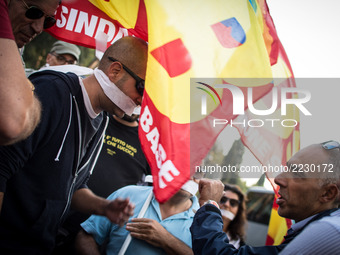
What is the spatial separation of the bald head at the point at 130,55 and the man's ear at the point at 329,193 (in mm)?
1602

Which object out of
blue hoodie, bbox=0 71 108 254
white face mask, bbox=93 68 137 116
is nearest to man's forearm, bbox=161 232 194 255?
blue hoodie, bbox=0 71 108 254

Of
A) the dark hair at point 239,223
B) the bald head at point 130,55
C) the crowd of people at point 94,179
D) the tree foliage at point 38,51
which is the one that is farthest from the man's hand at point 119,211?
the tree foliage at point 38,51

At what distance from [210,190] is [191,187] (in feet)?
1.33

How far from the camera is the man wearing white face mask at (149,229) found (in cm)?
277

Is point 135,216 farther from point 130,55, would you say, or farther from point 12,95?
point 12,95

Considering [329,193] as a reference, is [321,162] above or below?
above

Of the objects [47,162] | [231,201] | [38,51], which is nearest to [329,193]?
[47,162]

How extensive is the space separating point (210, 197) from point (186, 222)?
1.41 ft

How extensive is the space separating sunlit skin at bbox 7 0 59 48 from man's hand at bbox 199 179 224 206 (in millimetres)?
1652

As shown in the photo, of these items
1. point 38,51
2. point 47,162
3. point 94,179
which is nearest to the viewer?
point 47,162

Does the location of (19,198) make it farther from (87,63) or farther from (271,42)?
(87,63)

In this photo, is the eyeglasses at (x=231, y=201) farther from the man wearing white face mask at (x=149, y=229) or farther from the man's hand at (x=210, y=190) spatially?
the man's hand at (x=210, y=190)

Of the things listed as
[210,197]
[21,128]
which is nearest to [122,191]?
[210,197]

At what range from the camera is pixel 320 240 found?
1.61 metres
